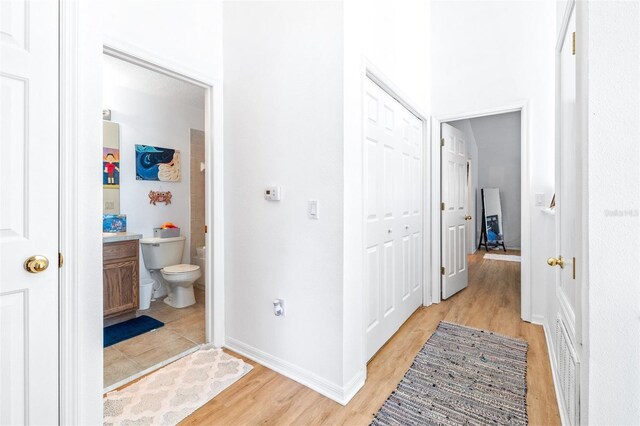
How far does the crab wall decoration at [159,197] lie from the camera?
11.6 feet

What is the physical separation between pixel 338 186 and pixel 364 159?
1.11 ft

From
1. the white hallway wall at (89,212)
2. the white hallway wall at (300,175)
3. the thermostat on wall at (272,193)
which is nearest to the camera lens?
the white hallway wall at (89,212)

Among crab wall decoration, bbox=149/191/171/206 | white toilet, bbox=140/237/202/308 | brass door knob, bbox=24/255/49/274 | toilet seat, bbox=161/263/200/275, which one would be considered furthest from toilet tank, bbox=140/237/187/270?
brass door knob, bbox=24/255/49/274

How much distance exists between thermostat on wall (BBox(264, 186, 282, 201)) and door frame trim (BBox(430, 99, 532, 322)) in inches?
77.2

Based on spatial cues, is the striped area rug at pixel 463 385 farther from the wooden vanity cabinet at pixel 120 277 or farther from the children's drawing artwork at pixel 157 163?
the children's drawing artwork at pixel 157 163

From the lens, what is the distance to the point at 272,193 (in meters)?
1.98

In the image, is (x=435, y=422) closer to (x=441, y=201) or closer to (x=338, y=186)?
(x=338, y=186)

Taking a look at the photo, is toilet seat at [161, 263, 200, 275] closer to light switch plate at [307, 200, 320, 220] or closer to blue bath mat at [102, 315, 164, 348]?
blue bath mat at [102, 315, 164, 348]

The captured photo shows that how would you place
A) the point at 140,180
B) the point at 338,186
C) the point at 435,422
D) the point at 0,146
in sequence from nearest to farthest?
the point at 0,146
the point at 435,422
the point at 338,186
the point at 140,180

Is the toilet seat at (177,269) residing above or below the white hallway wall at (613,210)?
below

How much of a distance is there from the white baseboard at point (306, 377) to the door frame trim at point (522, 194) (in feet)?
5.86

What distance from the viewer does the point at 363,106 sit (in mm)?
1854

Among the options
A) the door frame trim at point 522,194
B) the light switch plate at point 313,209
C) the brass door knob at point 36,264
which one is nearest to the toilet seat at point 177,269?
the light switch plate at point 313,209

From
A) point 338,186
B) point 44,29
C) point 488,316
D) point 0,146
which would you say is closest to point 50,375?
point 0,146
